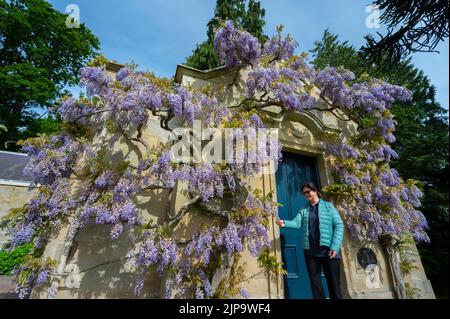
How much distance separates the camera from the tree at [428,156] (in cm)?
954

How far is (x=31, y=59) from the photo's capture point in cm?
1595

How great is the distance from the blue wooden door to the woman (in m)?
0.89

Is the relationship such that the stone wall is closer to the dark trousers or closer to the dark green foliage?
the dark green foliage

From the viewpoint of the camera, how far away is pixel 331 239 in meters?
3.00

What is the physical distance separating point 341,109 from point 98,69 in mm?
5471

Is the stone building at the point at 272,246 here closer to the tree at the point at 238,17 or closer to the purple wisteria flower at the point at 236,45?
the purple wisteria flower at the point at 236,45

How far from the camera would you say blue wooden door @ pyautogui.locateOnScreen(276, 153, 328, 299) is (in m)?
4.27

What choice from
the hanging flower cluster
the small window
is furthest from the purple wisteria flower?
the small window

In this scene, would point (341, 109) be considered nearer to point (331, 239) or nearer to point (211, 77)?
point (211, 77)

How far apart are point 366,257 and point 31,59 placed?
68.9ft

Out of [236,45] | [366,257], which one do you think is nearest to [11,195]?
[236,45]

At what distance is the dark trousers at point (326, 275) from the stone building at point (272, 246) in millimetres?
1090

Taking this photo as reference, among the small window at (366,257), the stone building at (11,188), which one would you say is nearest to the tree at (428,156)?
the small window at (366,257)
